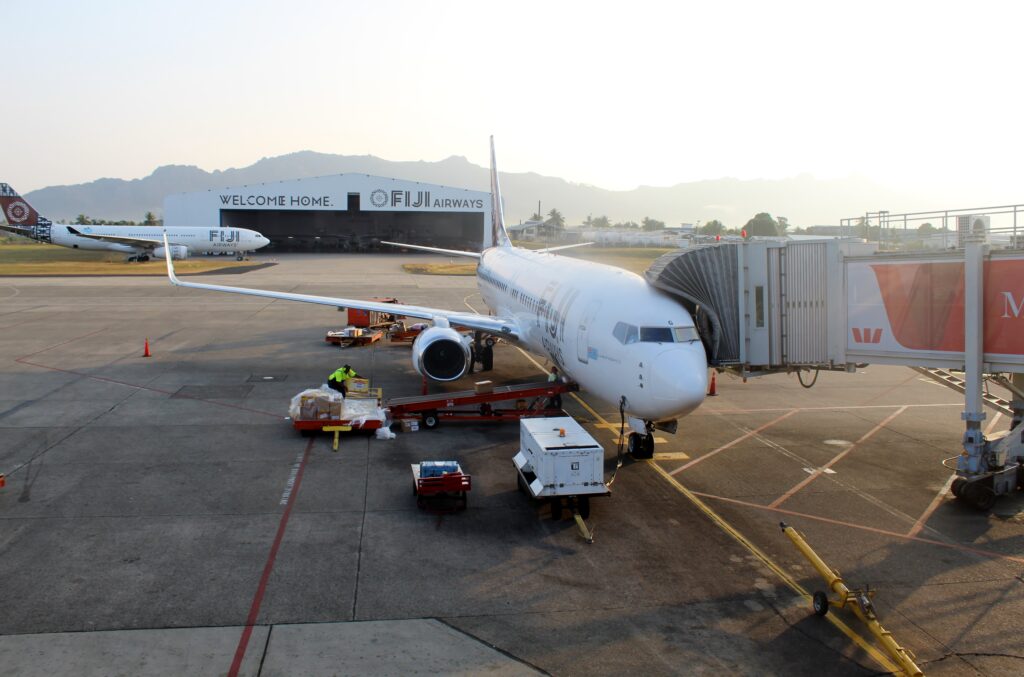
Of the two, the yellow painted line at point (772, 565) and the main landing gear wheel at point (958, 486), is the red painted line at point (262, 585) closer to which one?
the yellow painted line at point (772, 565)

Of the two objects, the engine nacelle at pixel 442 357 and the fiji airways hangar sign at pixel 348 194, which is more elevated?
the fiji airways hangar sign at pixel 348 194

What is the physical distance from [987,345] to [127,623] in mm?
16704

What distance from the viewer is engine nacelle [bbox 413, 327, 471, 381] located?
25.1m

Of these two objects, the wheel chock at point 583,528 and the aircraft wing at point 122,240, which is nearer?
the wheel chock at point 583,528

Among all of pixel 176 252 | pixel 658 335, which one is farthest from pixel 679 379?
pixel 176 252

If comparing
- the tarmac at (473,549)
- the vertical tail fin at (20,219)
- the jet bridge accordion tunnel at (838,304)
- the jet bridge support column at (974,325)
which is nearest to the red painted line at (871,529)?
the tarmac at (473,549)

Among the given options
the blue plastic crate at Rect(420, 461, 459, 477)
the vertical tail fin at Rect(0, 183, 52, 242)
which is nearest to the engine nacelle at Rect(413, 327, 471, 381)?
the blue plastic crate at Rect(420, 461, 459, 477)

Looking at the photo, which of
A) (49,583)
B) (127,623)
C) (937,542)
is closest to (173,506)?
(49,583)

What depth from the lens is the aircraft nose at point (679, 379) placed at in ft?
54.4

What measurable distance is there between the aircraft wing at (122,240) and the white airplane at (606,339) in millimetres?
70996

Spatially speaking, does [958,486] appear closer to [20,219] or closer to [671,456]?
[671,456]

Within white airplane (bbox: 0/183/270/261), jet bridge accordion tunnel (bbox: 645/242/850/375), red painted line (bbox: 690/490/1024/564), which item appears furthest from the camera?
white airplane (bbox: 0/183/270/261)

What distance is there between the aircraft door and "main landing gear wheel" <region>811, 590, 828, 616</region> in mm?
8819

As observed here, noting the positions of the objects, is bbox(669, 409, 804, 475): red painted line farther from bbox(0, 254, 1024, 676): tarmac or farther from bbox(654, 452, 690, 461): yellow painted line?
bbox(654, 452, 690, 461): yellow painted line
